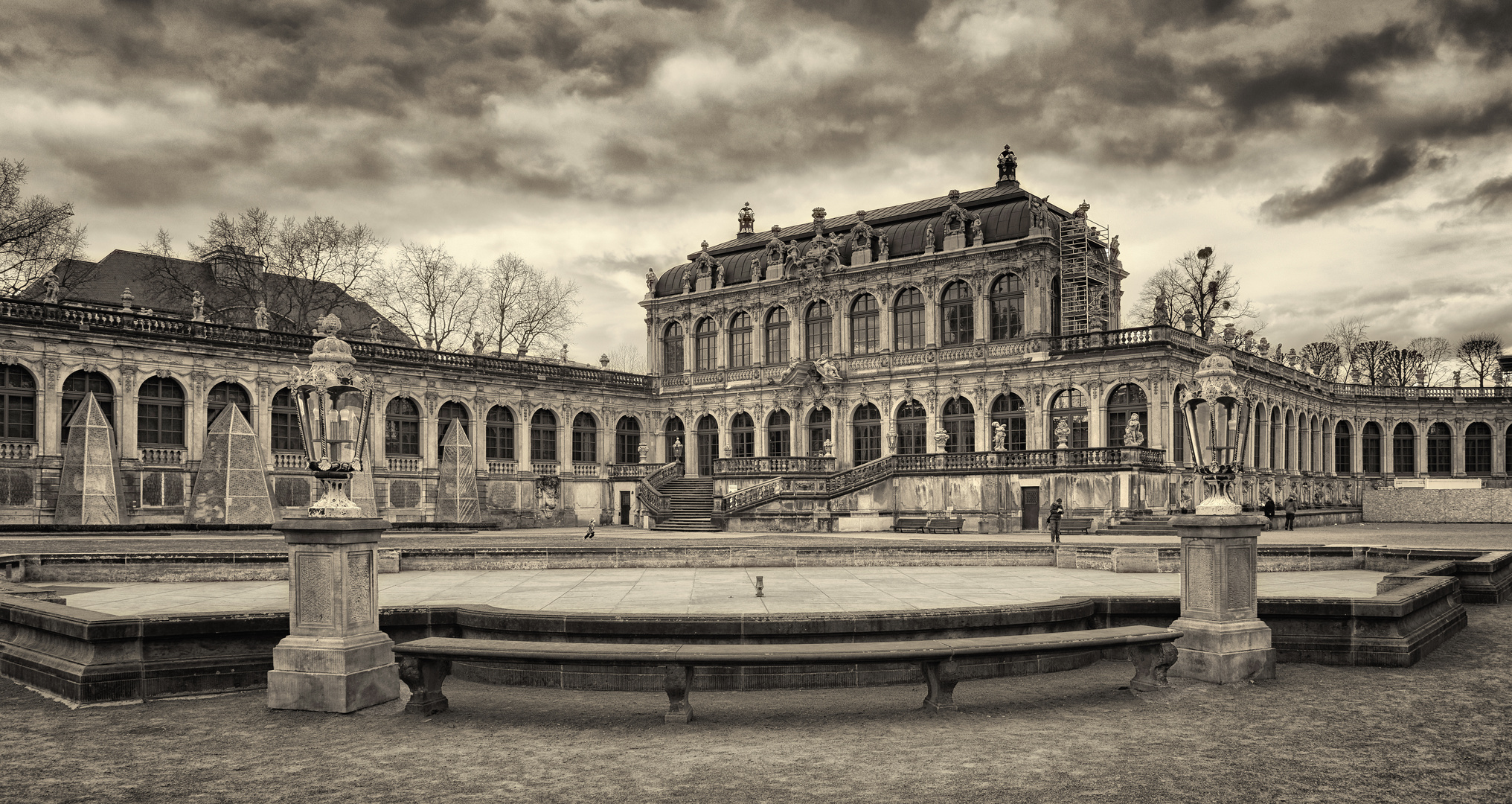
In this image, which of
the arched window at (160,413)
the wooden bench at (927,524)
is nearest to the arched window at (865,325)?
the wooden bench at (927,524)

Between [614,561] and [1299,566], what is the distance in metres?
12.5

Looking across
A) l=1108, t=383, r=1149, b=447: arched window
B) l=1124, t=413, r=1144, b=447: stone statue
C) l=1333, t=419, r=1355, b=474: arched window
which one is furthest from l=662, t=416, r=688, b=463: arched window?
l=1333, t=419, r=1355, b=474: arched window

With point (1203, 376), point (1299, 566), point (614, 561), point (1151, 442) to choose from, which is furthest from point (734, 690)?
point (1151, 442)

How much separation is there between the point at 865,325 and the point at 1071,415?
11.2 m

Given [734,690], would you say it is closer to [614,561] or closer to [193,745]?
[193,745]

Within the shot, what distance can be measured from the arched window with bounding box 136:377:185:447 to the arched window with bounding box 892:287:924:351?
2883cm

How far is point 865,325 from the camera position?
4891cm

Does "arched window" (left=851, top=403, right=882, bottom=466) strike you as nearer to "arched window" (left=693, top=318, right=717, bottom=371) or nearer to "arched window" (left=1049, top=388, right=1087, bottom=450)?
"arched window" (left=1049, top=388, right=1087, bottom=450)

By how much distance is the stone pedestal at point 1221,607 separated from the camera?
9.95 metres

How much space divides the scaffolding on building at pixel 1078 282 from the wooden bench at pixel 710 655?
35.5 m

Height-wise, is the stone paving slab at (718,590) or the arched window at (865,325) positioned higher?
the arched window at (865,325)

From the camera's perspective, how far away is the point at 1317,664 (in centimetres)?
1102

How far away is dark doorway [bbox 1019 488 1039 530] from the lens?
37531 mm

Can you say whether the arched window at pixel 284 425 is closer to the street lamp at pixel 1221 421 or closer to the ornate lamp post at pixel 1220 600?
the street lamp at pixel 1221 421
